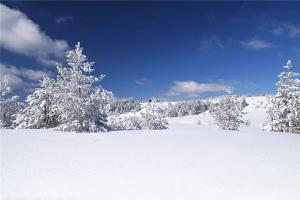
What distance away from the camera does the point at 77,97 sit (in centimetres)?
2380

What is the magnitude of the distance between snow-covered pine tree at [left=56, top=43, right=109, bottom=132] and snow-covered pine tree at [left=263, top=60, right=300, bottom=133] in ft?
86.9

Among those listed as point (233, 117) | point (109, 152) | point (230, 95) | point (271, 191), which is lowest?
point (271, 191)

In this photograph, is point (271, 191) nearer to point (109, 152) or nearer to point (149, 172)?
point (149, 172)

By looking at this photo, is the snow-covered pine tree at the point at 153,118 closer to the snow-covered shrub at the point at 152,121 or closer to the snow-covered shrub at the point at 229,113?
the snow-covered shrub at the point at 152,121

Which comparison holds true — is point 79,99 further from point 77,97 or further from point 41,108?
point 41,108

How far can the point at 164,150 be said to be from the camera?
47.3 feet

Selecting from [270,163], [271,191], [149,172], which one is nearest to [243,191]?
[271,191]

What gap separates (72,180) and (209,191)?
400cm

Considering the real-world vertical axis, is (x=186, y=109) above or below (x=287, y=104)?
above

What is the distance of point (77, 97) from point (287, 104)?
2907 centimetres

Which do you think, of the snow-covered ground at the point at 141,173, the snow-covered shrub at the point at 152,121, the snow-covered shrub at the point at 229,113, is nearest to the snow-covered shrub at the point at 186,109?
the snow-covered shrub at the point at 229,113

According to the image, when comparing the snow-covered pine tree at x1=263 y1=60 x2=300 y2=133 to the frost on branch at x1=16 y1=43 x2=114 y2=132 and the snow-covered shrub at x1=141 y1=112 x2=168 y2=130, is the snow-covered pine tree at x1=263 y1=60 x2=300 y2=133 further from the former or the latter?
the frost on branch at x1=16 y1=43 x2=114 y2=132

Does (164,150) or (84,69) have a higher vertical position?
(84,69)

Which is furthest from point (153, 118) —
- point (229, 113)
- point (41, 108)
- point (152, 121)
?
point (41, 108)
